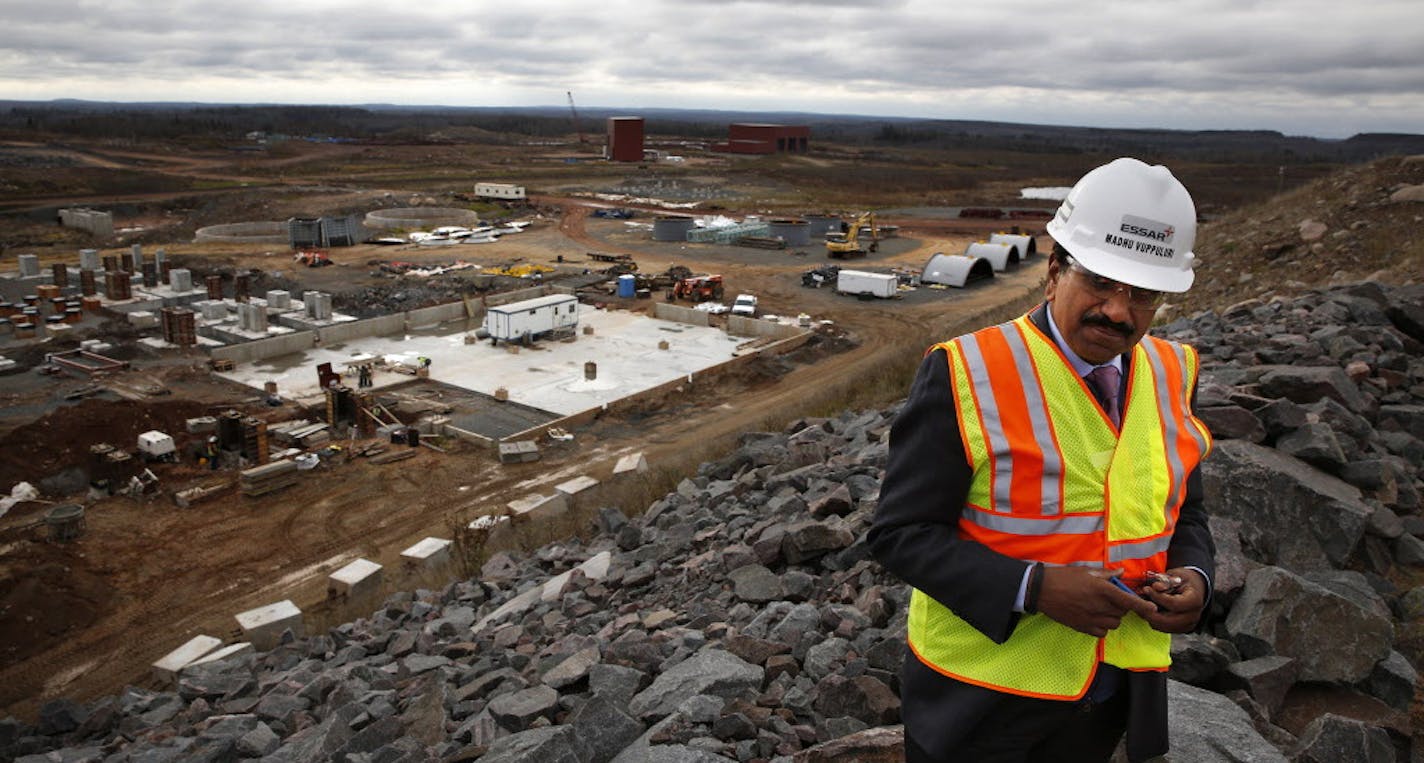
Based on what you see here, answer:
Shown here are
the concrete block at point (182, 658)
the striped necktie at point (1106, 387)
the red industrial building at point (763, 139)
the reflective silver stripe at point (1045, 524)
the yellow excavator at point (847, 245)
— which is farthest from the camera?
the red industrial building at point (763, 139)

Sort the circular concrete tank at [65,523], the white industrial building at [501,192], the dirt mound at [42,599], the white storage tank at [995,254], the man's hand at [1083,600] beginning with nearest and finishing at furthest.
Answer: the man's hand at [1083,600] → the dirt mound at [42,599] → the circular concrete tank at [65,523] → the white storage tank at [995,254] → the white industrial building at [501,192]

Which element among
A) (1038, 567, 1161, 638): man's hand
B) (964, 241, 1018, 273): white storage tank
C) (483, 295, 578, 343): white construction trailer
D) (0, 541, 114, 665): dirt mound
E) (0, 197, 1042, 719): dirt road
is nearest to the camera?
(1038, 567, 1161, 638): man's hand

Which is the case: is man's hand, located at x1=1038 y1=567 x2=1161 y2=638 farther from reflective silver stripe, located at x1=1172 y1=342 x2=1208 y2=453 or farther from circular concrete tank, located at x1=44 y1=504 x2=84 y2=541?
circular concrete tank, located at x1=44 y1=504 x2=84 y2=541

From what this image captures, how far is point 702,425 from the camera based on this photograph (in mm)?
18891

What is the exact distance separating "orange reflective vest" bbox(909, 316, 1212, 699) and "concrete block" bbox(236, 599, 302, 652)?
Answer: 9.67 meters

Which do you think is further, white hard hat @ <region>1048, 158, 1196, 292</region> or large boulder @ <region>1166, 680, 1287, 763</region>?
large boulder @ <region>1166, 680, 1287, 763</region>

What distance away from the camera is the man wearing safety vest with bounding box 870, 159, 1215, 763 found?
2.12 m

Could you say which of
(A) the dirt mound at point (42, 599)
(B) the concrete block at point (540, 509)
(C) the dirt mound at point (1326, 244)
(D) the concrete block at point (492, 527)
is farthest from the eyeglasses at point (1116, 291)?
(A) the dirt mound at point (42, 599)

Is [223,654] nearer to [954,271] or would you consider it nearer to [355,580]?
[355,580]

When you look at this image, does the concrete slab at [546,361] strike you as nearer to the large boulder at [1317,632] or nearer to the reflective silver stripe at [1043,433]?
the large boulder at [1317,632]

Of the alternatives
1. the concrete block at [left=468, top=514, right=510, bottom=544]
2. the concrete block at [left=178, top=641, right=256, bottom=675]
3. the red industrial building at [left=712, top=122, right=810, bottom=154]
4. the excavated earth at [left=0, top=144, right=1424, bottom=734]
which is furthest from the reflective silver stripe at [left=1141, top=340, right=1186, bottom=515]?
the red industrial building at [left=712, top=122, right=810, bottom=154]

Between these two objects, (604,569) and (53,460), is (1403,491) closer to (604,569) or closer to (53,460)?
(604,569)

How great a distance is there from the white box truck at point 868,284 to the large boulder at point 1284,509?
2620cm

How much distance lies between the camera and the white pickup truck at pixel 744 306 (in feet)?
91.2
